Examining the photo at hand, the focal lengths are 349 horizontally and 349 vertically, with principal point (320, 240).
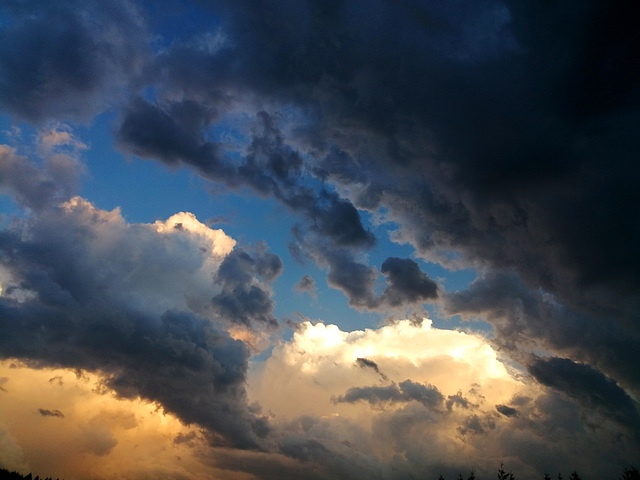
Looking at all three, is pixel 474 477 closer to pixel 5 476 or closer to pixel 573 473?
pixel 573 473

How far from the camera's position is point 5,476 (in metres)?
129

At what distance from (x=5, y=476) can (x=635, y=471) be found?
200787 millimetres

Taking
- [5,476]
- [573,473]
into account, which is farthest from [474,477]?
[5,476]

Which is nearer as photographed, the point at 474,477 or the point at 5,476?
the point at 474,477

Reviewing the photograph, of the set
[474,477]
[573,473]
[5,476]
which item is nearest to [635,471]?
[573,473]

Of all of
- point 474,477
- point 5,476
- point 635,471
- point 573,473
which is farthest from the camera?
point 5,476

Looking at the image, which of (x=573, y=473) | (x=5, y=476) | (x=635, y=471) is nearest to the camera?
(x=635, y=471)

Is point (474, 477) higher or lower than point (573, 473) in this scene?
lower

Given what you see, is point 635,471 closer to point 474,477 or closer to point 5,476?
point 474,477

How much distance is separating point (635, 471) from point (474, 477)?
42.7m

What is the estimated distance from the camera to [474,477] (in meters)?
111

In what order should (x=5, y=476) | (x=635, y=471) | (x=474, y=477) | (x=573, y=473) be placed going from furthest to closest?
(x=5, y=476)
(x=474, y=477)
(x=573, y=473)
(x=635, y=471)

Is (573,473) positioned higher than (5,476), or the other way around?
(573,473)

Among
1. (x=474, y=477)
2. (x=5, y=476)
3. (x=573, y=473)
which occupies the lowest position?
(x=5, y=476)
